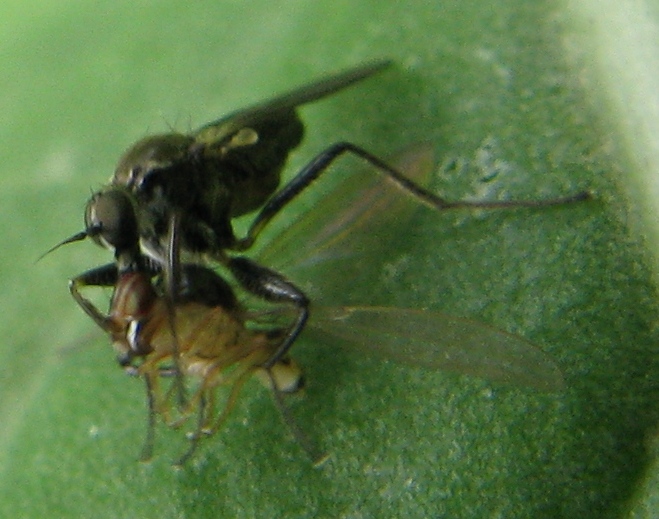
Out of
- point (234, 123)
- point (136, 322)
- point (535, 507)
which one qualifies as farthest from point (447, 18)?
point (535, 507)

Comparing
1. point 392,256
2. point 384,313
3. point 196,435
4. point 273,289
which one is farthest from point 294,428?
point 392,256

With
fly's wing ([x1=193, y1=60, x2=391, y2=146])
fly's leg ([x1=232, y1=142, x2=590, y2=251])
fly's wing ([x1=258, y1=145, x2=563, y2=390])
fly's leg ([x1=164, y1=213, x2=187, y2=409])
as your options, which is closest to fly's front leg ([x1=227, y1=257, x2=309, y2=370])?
fly's wing ([x1=258, y1=145, x2=563, y2=390])

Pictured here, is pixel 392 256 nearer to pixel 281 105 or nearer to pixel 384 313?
pixel 384 313

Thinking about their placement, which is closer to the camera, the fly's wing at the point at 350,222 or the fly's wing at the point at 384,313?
the fly's wing at the point at 384,313

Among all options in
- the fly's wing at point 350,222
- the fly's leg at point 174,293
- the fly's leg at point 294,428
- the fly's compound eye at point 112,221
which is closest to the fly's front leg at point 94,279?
the fly's compound eye at point 112,221

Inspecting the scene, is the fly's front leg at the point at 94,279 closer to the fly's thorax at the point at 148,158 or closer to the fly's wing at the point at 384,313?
the fly's thorax at the point at 148,158

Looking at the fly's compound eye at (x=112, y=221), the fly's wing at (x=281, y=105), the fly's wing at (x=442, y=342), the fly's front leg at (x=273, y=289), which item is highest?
the fly's wing at (x=281, y=105)
